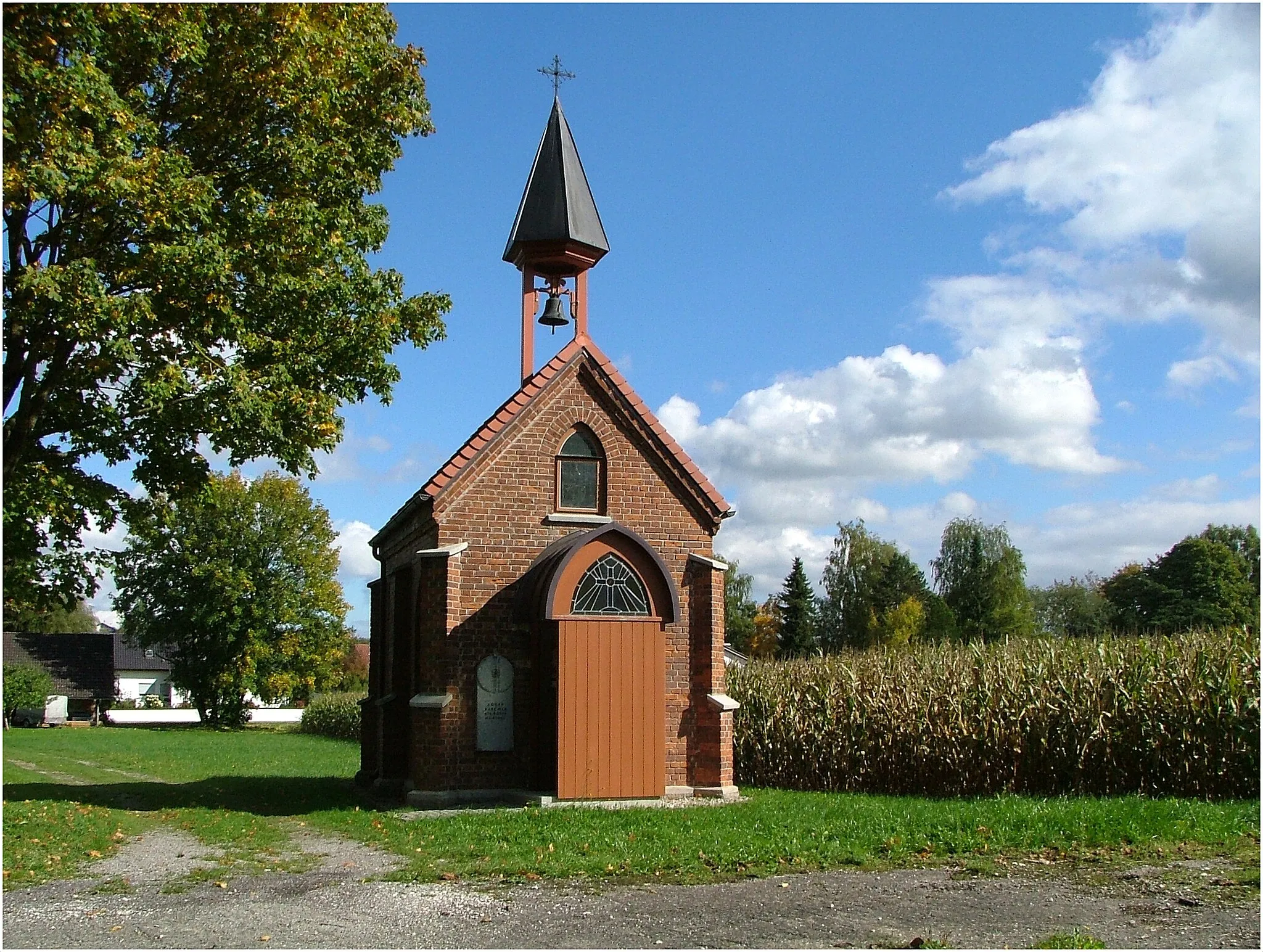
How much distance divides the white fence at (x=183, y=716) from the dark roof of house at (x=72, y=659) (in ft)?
7.25

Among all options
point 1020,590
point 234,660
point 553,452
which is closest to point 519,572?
point 553,452

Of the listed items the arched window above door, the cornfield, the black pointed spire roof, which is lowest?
the cornfield

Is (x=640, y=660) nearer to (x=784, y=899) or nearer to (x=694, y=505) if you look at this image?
(x=694, y=505)

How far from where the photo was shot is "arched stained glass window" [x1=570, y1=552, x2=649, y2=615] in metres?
16.3

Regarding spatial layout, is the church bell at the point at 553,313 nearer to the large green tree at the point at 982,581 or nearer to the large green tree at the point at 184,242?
the large green tree at the point at 184,242

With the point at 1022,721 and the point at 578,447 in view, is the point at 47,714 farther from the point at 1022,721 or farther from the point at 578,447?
the point at 1022,721

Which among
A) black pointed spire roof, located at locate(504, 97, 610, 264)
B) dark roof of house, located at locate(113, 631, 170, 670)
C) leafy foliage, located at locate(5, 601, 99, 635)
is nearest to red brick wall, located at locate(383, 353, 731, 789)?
black pointed spire roof, located at locate(504, 97, 610, 264)

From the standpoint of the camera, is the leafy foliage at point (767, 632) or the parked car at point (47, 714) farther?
the leafy foliage at point (767, 632)

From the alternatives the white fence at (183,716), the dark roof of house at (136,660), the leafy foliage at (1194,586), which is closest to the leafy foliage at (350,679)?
the white fence at (183,716)

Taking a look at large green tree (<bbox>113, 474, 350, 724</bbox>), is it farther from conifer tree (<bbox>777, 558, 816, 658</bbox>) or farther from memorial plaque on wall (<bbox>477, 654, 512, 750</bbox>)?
memorial plaque on wall (<bbox>477, 654, 512, 750</bbox>)

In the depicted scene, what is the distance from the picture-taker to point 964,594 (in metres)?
74.3

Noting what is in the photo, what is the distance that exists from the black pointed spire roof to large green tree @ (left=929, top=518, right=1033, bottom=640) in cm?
5209

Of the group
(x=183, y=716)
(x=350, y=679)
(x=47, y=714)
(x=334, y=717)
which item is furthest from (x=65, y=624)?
(x=334, y=717)

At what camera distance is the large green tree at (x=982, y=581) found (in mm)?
69000
